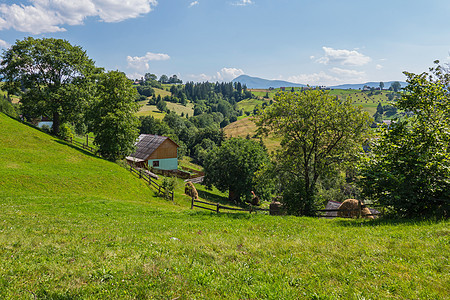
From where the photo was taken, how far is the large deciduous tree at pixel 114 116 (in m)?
39.0

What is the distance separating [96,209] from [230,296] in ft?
55.4

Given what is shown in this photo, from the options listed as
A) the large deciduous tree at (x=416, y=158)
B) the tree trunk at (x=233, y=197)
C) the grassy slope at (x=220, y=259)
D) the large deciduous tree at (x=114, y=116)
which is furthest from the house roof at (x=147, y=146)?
the large deciduous tree at (x=416, y=158)

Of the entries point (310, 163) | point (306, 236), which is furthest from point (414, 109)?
point (306, 236)

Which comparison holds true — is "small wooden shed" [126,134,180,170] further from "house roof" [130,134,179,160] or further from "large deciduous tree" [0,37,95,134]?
"large deciduous tree" [0,37,95,134]

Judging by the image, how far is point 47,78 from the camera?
4359cm

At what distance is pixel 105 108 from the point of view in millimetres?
39594

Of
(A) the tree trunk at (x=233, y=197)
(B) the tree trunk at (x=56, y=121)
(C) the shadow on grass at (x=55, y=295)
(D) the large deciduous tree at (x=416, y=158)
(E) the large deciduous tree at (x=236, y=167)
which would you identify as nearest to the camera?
(C) the shadow on grass at (x=55, y=295)

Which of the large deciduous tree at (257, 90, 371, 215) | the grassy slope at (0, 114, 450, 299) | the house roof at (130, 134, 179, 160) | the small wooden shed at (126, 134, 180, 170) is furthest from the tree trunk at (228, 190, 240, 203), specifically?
the grassy slope at (0, 114, 450, 299)

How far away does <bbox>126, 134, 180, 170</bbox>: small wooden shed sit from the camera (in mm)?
64125

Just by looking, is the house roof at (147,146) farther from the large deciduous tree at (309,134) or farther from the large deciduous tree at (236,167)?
the large deciduous tree at (309,134)

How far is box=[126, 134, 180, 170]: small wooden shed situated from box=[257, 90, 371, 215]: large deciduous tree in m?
48.0

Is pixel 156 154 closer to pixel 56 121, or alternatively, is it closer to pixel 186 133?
pixel 56 121

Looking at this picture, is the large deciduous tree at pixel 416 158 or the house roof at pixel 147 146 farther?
the house roof at pixel 147 146

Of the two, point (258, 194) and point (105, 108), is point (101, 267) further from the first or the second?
point (258, 194)
